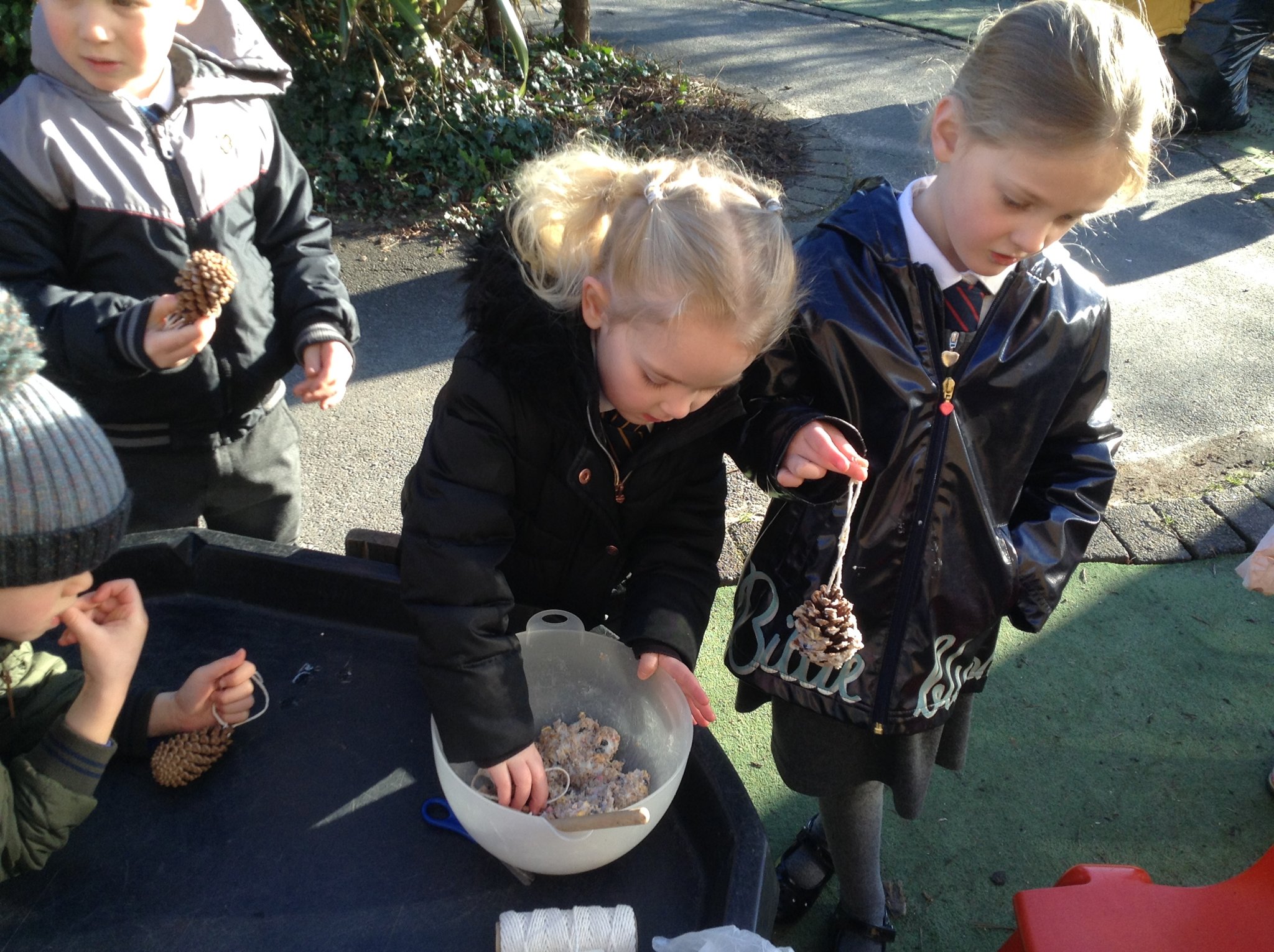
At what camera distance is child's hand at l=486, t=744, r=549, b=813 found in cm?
136

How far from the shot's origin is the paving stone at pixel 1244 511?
3.10m

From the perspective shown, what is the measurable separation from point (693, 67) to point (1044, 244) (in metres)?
5.87

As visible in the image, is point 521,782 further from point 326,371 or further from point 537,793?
point 326,371

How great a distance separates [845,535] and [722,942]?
59cm

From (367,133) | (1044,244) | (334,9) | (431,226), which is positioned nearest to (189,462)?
(1044,244)

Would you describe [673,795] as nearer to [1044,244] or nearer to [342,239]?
[1044,244]

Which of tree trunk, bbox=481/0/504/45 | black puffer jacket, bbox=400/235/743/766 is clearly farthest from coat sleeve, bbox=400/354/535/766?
tree trunk, bbox=481/0/504/45

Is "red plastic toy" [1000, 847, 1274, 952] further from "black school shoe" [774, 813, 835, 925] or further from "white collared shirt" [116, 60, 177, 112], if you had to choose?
"white collared shirt" [116, 60, 177, 112]

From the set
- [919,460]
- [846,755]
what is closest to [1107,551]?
[846,755]

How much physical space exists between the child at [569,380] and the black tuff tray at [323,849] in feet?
0.45

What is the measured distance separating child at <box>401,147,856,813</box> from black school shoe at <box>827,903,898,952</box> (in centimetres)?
72

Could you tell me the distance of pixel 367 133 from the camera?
4.72 meters

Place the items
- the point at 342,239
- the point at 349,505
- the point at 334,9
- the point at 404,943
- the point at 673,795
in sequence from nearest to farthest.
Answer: the point at 404,943
the point at 673,795
the point at 349,505
the point at 342,239
the point at 334,9

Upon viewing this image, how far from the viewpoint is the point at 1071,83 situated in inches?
52.5
